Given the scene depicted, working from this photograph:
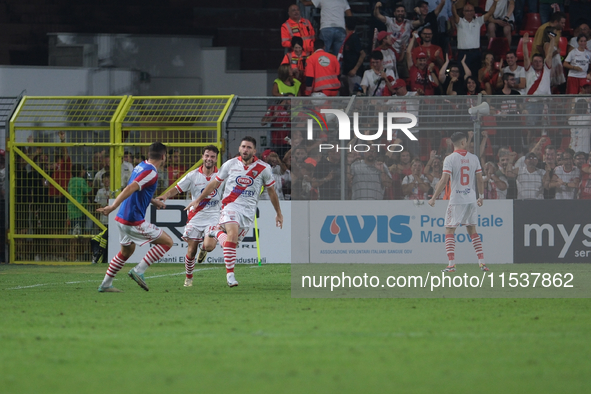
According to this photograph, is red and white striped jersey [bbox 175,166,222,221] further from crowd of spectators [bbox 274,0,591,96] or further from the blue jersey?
crowd of spectators [bbox 274,0,591,96]

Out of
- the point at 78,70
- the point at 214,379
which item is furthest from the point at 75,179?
the point at 214,379

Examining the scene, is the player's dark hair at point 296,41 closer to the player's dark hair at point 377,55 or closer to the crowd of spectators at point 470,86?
the crowd of spectators at point 470,86

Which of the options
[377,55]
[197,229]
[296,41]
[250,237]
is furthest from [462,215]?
[296,41]

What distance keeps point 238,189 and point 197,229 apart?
1.45 meters

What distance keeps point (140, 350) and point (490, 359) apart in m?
2.44

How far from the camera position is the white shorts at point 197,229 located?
1202cm

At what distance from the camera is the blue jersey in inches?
396

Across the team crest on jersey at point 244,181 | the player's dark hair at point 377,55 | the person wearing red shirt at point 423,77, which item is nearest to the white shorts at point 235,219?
the team crest on jersey at point 244,181

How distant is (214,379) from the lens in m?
4.75

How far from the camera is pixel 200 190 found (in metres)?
12.5

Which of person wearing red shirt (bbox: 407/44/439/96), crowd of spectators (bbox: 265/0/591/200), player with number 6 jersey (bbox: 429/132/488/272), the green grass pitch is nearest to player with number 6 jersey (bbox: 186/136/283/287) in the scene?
the green grass pitch

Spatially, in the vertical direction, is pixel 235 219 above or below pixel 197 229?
above

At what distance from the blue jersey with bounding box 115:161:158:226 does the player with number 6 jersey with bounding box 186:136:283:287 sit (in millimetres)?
1021

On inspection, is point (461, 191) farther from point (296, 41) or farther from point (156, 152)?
point (296, 41)
